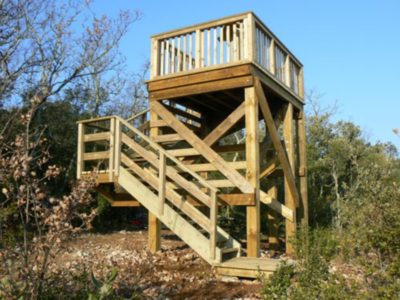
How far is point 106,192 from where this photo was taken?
28.5ft

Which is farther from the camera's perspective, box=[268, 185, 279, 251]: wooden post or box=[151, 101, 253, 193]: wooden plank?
box=[268, 185, 279, 251]: wooden post

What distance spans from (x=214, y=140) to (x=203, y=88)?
991mm

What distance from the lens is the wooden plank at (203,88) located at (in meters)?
7.30

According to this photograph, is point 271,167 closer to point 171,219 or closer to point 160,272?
point 171,219

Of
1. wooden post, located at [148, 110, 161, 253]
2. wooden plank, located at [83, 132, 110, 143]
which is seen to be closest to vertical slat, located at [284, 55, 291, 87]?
wooden post, located at [148, 110, 161, 253]

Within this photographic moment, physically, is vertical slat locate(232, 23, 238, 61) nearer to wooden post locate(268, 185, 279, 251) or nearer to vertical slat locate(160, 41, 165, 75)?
vertical slat locate(160, 41, 165, 75)

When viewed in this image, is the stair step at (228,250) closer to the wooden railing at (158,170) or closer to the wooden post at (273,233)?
the wooden railing at (158,170)

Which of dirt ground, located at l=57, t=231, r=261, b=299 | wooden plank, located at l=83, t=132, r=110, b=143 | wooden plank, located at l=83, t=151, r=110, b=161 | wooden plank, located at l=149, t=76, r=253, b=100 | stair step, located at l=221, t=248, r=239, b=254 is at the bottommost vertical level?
dirt ground, located at l=57, t=231, r=261, b=299

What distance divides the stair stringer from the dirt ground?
1.19 feet

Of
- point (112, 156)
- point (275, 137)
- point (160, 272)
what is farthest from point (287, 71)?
point (160, 272)

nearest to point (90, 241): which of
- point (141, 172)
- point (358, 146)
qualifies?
point (141, 172)

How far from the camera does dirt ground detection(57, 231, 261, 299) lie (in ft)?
16.7

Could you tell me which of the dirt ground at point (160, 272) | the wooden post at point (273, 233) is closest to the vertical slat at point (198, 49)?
the dirt ground at point (160, 272)

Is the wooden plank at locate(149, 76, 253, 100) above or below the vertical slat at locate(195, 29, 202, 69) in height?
below
